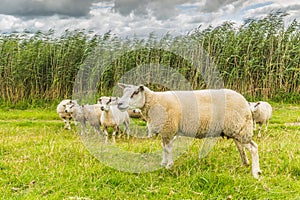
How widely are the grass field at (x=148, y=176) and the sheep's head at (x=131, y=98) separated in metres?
0.93

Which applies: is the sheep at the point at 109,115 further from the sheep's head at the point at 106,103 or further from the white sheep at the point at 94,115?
the white sheep at the point at 94,115

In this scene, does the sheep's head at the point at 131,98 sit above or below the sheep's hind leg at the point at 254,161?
above

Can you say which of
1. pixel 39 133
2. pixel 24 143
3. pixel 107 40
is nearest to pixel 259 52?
pixel 107 40

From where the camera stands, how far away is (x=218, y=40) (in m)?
12.6

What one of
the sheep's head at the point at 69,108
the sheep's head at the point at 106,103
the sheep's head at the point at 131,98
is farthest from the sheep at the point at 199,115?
the sheep's head at the point at 69,108

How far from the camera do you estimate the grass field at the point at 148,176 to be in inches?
166

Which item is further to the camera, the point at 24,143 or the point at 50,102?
the point at 50,102

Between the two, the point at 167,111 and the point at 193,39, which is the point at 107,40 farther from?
the point at 167,111

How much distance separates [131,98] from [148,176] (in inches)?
42.0

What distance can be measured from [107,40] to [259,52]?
545cm

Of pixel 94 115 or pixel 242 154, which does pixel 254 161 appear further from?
pixel 94 115

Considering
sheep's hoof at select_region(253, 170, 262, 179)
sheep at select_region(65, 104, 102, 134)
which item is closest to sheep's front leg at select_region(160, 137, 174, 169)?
sheep's hoof at select_region(253, 170, 262, 179)

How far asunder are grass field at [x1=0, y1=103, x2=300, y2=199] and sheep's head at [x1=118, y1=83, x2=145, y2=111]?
0.93m

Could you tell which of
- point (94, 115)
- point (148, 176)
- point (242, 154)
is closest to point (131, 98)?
point (148, 176)
